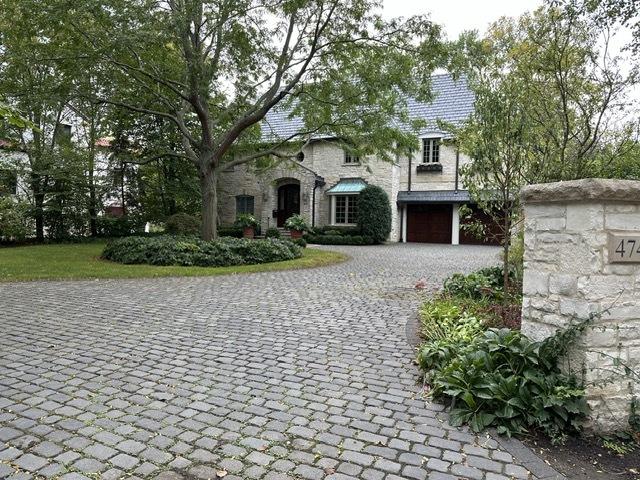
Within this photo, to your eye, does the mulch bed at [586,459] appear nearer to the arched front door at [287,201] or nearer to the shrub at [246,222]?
the shrub at [246,222]

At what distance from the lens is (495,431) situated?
3.23 m

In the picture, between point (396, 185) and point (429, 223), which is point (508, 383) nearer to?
point (396, 185)

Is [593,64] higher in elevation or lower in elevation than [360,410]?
higher

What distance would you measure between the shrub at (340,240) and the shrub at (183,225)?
7375 mm

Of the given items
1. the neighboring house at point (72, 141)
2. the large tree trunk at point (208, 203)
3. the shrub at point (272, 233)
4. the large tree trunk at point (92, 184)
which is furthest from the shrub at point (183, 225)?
the shrub at point (272, 233)

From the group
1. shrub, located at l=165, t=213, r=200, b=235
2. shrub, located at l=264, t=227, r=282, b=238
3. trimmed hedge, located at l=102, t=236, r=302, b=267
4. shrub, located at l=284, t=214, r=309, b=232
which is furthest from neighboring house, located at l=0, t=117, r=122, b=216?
trimmed hedge, located at l=102, t=236, r=302, b=267

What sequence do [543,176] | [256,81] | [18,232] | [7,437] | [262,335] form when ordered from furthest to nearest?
[18,232] < [256,81] < [543,176] < [262,335] < [7,437]

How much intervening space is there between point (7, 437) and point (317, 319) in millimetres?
4051

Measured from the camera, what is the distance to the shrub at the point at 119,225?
22094mm

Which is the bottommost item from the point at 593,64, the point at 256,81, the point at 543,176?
the point at 543,176

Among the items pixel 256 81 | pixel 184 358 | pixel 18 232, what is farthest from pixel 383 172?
pixel 184 358

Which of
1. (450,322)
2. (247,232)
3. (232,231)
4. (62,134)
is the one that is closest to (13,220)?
(62,134)

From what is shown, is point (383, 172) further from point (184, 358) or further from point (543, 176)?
point (184, 358)

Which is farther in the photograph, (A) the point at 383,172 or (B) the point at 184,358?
(A) the point at 383,172
